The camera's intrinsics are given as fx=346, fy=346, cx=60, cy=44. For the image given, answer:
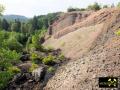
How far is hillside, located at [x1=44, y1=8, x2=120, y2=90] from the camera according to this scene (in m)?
16.4

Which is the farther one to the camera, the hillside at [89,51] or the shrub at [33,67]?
the shrub at [33,67]

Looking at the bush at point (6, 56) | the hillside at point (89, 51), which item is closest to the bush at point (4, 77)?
the bush at point (6, 56)

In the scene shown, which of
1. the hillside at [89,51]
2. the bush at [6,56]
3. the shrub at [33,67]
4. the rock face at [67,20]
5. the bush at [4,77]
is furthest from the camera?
the rock face at [67,20]

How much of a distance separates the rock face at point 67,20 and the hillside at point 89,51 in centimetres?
108

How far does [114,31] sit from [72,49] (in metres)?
3.49

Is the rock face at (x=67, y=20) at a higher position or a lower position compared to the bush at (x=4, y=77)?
higher

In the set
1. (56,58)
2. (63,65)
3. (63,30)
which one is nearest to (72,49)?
(56,58)

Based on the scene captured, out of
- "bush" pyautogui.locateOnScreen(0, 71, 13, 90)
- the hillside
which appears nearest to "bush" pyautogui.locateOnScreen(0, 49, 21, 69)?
"bush" pyautogui.locateOnScreen(0, 71, 13, 90)

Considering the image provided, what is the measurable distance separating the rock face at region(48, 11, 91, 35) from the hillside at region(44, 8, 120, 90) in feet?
3.53

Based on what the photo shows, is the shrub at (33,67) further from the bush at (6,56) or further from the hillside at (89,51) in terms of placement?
the bush at (6,56)

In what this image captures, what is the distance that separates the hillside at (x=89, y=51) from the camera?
16.4m

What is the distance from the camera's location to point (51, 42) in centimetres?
2834

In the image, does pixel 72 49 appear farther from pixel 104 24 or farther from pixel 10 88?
pixel 10 88

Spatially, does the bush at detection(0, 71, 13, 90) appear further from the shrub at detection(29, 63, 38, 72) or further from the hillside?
the shrub at detection(29, 63, 38, 72)
